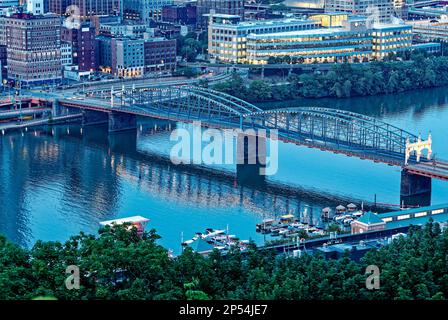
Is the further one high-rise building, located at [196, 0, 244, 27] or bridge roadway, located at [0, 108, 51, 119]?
high-rise building, located at [196, 0, 244, 27]

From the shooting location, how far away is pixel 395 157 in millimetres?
26250

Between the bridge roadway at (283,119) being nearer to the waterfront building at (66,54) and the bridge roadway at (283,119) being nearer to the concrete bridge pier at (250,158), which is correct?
the concrete bridge pier at (250,158)

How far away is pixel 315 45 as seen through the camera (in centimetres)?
4688

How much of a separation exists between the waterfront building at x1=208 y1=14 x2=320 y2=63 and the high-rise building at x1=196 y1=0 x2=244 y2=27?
4.18m

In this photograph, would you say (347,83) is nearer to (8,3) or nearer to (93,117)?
(93,117)

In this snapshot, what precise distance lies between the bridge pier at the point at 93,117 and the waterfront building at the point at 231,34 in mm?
11436

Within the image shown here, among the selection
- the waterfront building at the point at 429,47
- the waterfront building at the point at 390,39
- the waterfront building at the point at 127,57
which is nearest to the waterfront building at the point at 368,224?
the waterfront building at the point at 127,57

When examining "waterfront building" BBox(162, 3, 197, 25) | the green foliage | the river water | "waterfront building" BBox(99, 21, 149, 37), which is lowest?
the river water

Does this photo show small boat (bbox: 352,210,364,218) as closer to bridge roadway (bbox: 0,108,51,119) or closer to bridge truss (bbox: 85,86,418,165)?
bridge truss (bbox: 85,86,418,165)

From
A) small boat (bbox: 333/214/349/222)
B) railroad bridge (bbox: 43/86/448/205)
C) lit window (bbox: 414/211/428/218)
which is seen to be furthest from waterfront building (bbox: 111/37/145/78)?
lit window (bbox: 414/211/428/218)

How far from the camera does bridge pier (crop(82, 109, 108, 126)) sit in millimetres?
35594

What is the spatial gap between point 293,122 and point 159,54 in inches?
551

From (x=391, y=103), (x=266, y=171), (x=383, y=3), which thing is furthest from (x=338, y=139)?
(x=383, y=3)

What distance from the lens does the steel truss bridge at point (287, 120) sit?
1056 inches
